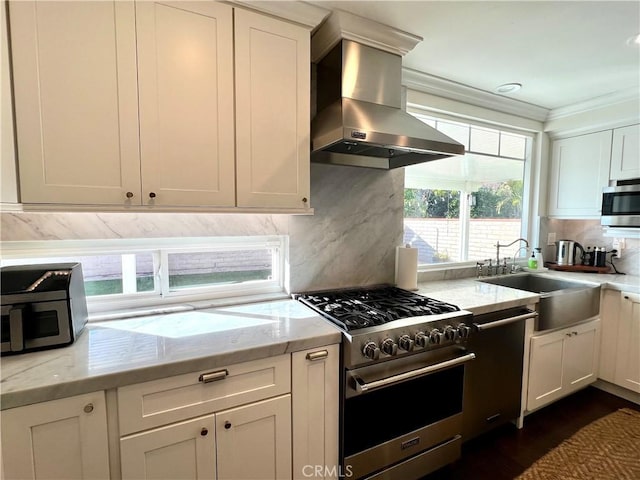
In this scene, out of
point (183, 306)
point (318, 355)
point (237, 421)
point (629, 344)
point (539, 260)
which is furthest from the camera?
point (539, 260)

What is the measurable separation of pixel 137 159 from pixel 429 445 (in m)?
2.06

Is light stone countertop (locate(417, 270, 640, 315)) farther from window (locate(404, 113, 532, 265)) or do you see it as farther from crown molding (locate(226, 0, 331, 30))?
crown molding (locate(226, 0, 331, 30))

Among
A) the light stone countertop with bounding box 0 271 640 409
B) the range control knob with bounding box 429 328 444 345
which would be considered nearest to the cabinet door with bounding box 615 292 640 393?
the light stone countertop with bounding box 0 271 640 409

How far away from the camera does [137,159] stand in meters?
1.34

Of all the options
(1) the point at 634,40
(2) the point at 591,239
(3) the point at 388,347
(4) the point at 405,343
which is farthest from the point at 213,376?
(2) the point at 591,239

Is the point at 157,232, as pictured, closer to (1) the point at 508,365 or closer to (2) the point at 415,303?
(2) the point at 415,303

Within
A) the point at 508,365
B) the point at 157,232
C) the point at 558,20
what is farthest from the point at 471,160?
the point at 157,232

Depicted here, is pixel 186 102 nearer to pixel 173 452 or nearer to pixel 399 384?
pixel 173 452

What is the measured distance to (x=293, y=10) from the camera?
5.12 ft

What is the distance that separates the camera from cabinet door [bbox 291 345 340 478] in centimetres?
139

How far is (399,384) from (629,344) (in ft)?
7.31

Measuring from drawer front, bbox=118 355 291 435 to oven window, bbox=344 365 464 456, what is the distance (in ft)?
1.33

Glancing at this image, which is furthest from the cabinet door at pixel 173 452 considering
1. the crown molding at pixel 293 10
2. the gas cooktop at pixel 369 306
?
the crown molding at pixel 293 10

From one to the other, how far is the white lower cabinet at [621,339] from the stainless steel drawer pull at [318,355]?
8.53 ft
